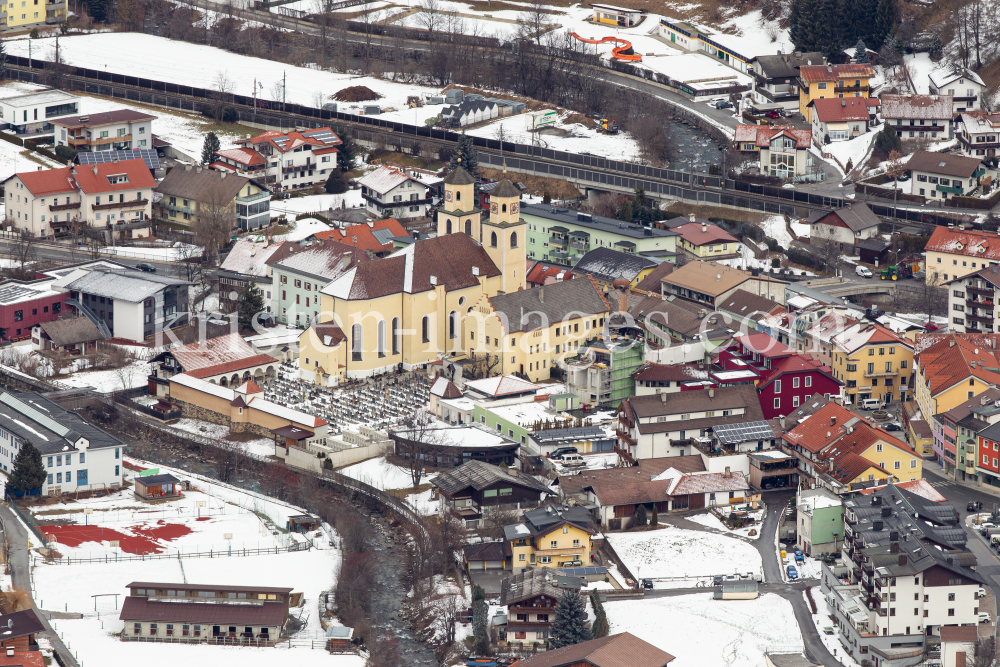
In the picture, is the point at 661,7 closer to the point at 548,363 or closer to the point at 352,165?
the point at 352,165

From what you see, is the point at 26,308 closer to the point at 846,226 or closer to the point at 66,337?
the point at 66,337

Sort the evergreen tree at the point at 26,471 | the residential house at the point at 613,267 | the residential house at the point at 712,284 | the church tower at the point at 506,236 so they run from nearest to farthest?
1. the evergreen tree at the point at 26,471
2. the church tower at the point at 506,236
3. the residential house at the point at 712,284
4. the residential house at the point at 613,267

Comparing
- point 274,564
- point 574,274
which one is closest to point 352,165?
point 574,274

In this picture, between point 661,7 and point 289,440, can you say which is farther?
point 661,7

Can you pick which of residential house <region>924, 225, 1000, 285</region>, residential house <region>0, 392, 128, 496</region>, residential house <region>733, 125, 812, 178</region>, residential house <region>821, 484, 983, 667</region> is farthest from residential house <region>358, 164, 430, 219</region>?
residential house <region>821, 484, 983, 667</region>

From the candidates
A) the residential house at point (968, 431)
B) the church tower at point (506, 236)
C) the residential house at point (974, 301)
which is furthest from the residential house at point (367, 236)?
the residential house at point (968, 431)

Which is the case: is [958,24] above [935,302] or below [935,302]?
above

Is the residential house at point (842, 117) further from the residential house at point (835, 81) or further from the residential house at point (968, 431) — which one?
the residential house at point (968, 431)

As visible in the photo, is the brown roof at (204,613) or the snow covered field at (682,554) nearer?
the brown roof at (204,613)
